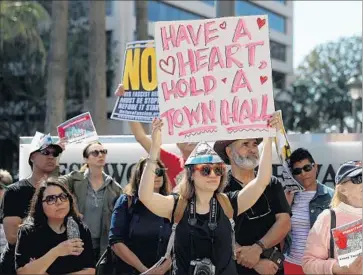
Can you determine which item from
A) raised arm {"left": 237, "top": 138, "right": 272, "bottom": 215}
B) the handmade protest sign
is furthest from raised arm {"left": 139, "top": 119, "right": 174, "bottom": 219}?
the handmade protest sign

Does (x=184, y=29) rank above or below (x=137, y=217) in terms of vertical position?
above

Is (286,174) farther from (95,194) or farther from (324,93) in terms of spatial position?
(324,93)

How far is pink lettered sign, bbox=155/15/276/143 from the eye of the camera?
440cm

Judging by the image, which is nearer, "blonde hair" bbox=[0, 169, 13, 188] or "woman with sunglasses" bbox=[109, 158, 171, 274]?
"woman with sunglasses" bbox=[109, 158, 171, 274]

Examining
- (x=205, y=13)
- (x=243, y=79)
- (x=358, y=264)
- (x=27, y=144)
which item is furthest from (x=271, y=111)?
(x=205, y=13)

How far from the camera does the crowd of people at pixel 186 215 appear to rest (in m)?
4.10

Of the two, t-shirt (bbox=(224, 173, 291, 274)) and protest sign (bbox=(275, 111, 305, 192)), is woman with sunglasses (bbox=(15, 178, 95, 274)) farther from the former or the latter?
protest sign (bbox=(275, 111, 305, 192))

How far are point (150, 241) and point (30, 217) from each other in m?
0.99

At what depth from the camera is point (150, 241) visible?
5.22 m

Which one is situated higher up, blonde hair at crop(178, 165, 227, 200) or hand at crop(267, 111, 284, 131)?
hand at crop(267, 111, 284, 131)

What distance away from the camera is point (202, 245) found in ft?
13.2

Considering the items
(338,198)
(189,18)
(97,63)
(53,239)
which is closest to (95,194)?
(53,239)

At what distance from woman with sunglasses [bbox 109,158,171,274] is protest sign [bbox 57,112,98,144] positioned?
5.64ft

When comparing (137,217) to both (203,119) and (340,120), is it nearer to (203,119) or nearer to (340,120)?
(203,119)
